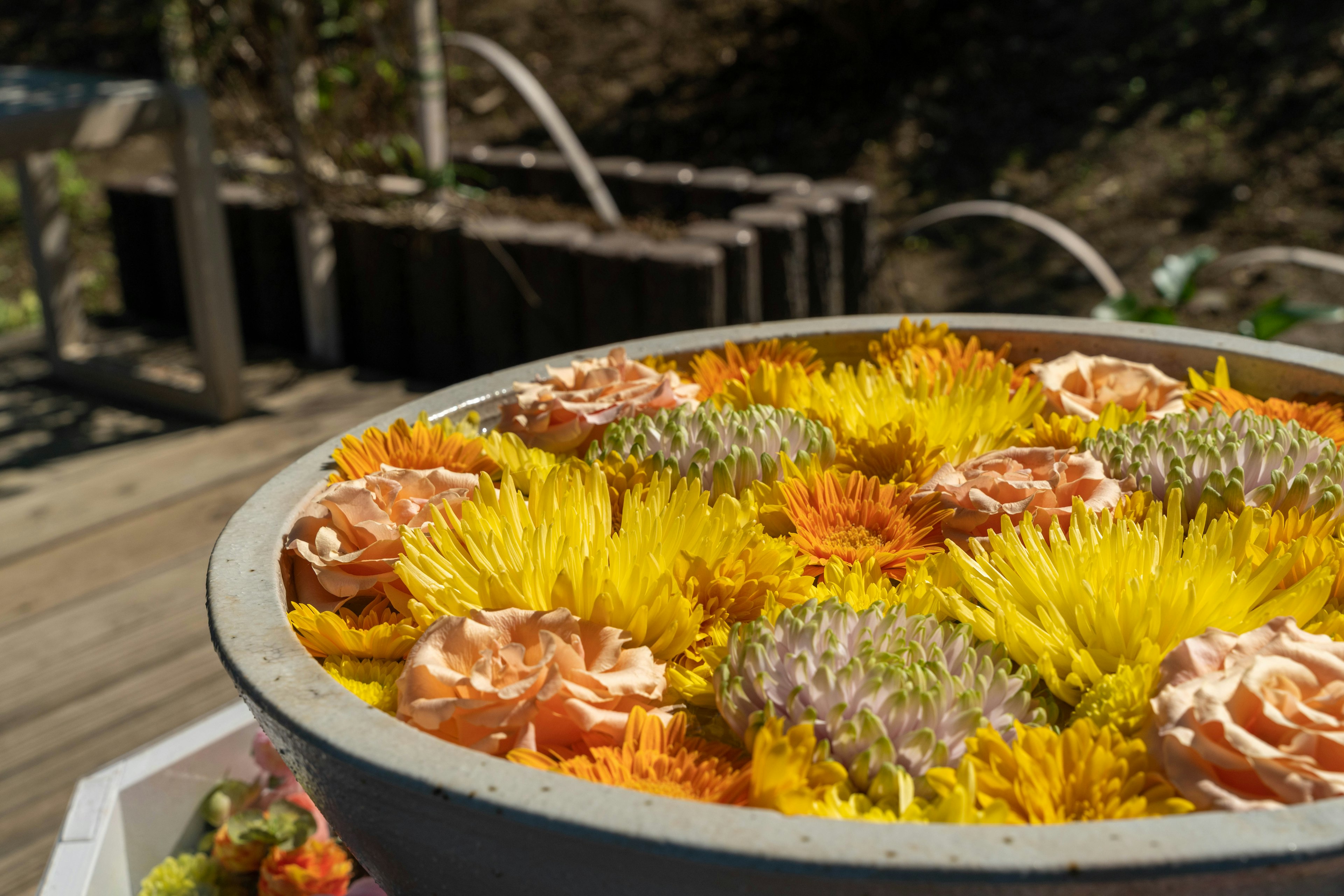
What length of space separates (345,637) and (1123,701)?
1.49ft

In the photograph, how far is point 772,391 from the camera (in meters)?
0.98

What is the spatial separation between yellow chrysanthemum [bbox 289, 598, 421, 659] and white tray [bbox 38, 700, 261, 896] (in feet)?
1.73

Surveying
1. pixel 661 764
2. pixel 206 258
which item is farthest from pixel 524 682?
pixel 206 258

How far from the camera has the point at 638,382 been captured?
1.00 m

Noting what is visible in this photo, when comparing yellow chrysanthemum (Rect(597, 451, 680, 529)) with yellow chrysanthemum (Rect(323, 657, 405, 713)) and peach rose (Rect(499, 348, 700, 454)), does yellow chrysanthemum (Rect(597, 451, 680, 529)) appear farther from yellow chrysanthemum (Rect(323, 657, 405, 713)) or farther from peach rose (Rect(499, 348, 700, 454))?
yellow chrysanthemum (Rect(323, 657, 405, 713))

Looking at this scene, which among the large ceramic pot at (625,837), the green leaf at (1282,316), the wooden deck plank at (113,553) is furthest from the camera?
the green leaf at (1282,316)

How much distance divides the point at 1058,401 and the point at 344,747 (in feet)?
2.25

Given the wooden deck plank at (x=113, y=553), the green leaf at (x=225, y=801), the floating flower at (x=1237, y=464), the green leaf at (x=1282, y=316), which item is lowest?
the wooden deck plank at (x=113, y=553)

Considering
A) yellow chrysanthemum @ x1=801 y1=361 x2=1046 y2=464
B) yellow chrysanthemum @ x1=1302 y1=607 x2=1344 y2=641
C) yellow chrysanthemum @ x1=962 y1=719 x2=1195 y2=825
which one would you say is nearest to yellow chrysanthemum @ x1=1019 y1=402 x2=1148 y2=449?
yellow chrysanthemum @ x1=801 y1=361 x2=1046 y2=464

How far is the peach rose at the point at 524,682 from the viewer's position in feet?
2.02

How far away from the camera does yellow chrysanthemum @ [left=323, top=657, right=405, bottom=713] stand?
Result: 2.22 ft

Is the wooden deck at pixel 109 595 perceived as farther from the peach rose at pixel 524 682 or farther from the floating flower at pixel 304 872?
the peach rose at pixel 524 682

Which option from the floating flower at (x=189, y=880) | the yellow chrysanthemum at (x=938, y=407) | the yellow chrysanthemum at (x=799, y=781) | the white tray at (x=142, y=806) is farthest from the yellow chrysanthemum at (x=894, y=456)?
the floating flower at (x=189, y=880)

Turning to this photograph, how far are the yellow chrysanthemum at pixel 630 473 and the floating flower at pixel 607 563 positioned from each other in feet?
0.25
